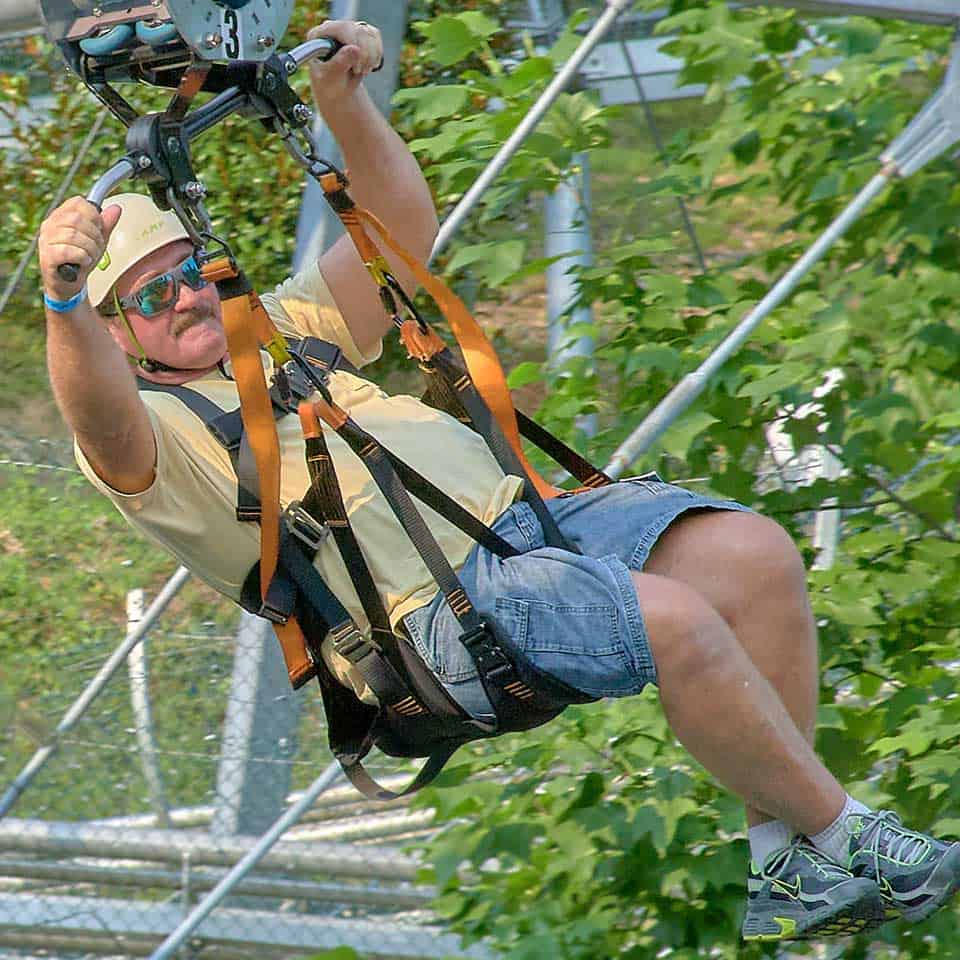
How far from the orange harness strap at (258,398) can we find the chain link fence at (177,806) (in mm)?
1591

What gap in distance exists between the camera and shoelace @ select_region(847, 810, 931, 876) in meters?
2.76

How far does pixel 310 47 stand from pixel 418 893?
9.26ft

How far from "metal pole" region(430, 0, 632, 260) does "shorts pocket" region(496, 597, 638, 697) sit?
1345mm

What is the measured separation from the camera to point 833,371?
14.4ft

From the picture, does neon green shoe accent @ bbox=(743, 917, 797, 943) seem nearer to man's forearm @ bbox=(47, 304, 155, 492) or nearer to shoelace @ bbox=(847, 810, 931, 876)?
shoelace @ bbox=(847, 810, 931, 876)

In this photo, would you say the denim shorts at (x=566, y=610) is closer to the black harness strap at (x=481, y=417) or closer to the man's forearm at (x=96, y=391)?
the black harness strap at (x=481, y=417)

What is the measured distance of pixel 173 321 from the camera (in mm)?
2971

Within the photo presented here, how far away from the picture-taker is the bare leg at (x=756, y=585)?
9.12ft

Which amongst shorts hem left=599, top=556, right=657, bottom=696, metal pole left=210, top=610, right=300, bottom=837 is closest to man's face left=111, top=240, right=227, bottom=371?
shorts hem left=599, top=556, right=657, bottom=696

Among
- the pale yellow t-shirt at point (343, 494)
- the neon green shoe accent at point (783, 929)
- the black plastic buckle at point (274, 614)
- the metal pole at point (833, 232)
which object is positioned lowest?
the neon green shoe accent at point (783, 929)

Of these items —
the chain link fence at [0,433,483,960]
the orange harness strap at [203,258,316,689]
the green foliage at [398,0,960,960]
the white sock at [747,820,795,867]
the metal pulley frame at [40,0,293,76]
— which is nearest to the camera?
the metal pulley frame at [40,0,293,76]

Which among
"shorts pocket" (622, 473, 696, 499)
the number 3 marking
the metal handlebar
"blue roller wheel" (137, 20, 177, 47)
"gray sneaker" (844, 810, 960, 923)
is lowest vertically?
"gray sneaker" (844, 810, 960, 923)

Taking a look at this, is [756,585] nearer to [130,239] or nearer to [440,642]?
[440,642]

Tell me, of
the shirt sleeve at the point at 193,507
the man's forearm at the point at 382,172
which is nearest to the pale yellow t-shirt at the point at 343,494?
the shirt sleeve at the point at 193,507
